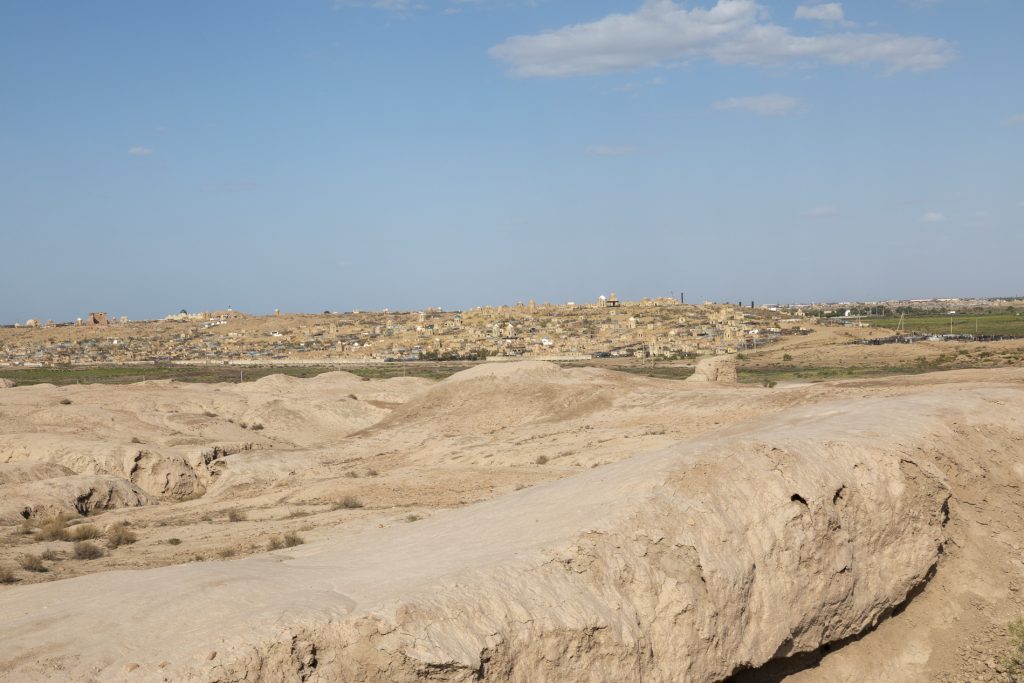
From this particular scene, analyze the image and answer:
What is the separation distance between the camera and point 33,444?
82.0ft

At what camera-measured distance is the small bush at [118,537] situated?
1529 centimetres

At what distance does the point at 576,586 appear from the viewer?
27.5 feet

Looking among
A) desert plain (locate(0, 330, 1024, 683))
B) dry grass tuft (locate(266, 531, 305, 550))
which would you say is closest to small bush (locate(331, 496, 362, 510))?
desert plain (locate(0, 330, 1024, 683))

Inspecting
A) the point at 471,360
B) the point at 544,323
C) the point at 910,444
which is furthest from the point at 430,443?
the point at 544,323

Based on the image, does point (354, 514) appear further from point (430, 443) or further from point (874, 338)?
point (874, 338)

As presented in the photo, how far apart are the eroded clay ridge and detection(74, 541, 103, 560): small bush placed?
4.98 metres

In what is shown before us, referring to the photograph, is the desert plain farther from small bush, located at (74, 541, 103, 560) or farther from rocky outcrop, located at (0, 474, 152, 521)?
rocky outcrop, located at (0, 474, 152, 521)

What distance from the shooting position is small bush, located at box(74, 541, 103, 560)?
14.3m

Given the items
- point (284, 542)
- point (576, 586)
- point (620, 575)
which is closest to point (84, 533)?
point (284, 542)

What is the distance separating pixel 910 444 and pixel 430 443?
17.1 meters

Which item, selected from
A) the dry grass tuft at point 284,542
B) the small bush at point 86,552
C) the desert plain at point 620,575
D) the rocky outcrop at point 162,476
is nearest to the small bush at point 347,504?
the desert plain at point 620,575

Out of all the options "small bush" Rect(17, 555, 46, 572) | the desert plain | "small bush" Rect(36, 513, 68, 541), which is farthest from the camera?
"small bush" Rect(36, 513, 68, 541)

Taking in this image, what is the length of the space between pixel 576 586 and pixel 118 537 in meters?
10.1

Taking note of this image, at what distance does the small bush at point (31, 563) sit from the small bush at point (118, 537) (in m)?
1.60
